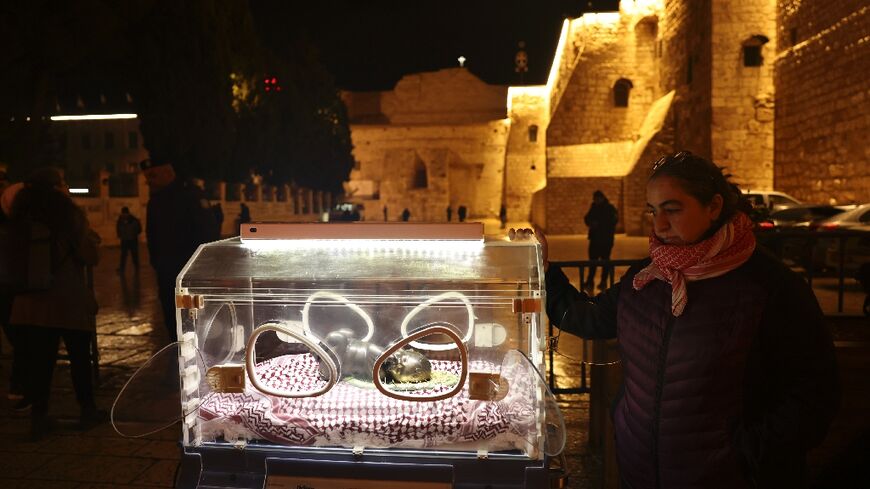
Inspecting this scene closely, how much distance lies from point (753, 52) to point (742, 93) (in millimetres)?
1164

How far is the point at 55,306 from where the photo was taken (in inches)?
151

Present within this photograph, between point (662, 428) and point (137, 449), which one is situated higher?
point (662, 428)

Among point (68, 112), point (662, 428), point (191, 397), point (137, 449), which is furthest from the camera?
point (68, 112)

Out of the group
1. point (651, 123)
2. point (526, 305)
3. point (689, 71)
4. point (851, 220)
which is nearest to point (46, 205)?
point (526, 305)

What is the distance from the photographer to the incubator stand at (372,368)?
74.9 inches

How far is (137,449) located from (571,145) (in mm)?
24085

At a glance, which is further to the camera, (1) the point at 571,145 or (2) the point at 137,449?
(1) the point at 571,145

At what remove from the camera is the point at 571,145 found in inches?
1022

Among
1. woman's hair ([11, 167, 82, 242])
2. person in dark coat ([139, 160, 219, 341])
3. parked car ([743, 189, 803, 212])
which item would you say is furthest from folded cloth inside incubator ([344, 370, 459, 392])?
parked car ([743, 189, 803, 212])

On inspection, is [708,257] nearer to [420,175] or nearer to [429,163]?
[429,163]

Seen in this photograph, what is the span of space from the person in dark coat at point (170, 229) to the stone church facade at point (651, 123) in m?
13.5

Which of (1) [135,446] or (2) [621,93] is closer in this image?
(1) [135,446]

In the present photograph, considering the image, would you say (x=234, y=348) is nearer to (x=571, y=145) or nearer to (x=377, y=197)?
(x=571, y=145)

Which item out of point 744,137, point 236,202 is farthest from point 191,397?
point 236,202
